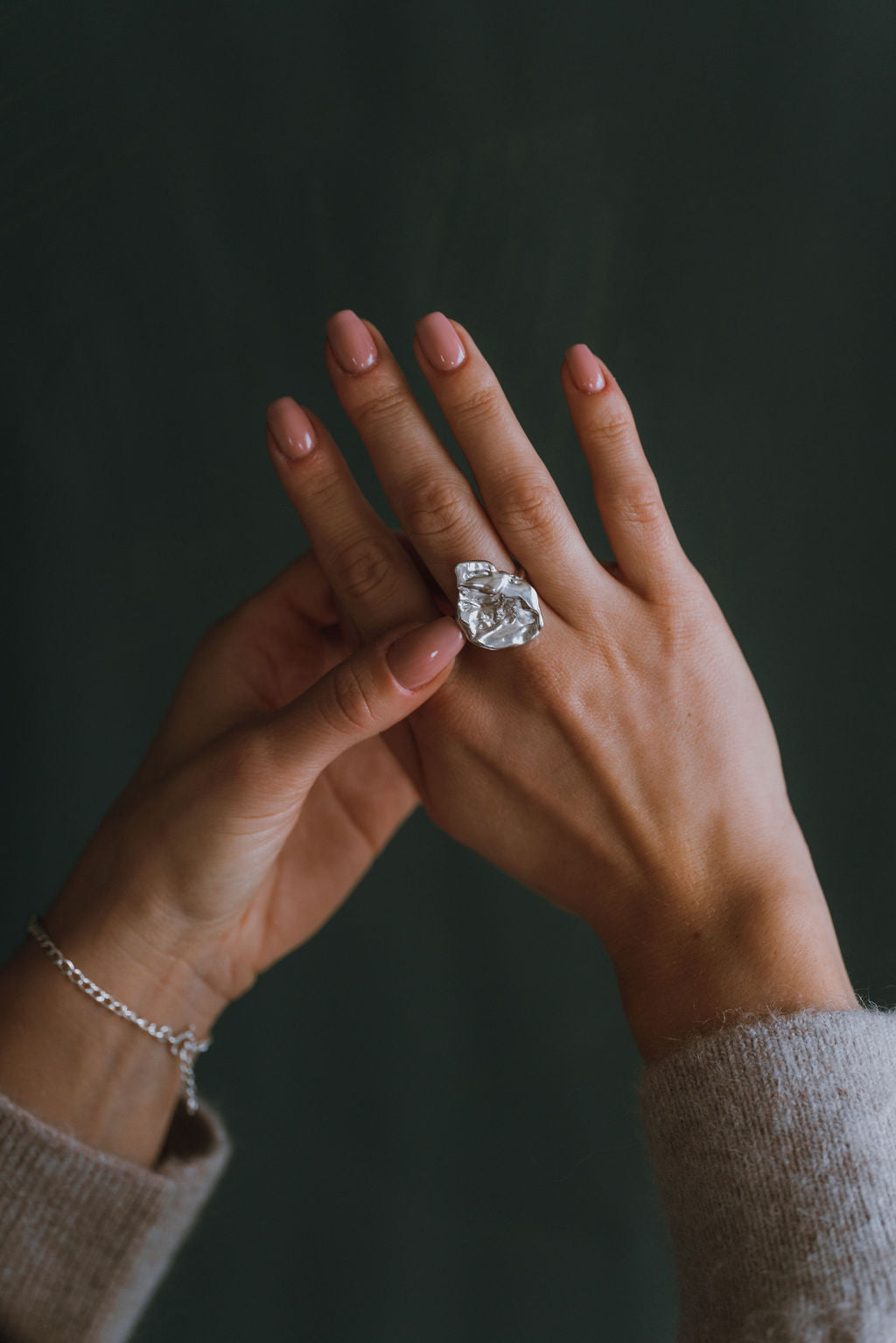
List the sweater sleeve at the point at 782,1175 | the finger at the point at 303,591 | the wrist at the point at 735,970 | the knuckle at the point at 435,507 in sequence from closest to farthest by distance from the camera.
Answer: the sweater sleeve at the point at 782,1175
the wrist at the point at 735,970
the knuckle at the point at 435,507
the finger at the point at 303,591

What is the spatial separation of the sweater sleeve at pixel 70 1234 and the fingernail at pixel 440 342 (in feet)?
2.25

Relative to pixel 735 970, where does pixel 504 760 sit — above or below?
above

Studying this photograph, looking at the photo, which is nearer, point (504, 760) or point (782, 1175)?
point (782, 1175)

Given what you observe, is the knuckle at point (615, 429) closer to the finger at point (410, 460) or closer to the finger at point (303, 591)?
the finger at point (410, 460)

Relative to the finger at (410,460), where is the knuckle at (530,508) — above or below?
below

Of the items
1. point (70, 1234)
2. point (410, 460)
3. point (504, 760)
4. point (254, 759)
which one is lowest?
point (70, 1234)

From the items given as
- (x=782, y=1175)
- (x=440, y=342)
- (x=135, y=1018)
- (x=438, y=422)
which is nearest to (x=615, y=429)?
(x=440, y=342)

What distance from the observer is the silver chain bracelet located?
0.87 meters

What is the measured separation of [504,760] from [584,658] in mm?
106

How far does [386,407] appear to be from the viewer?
822 mm

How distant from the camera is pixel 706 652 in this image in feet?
2.71

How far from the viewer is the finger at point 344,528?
32.7 inches

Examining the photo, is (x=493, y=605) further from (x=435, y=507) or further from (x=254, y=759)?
(x=254, y=759)

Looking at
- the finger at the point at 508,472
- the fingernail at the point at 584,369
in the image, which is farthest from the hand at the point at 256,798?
the fingernail at the point at 584,369
